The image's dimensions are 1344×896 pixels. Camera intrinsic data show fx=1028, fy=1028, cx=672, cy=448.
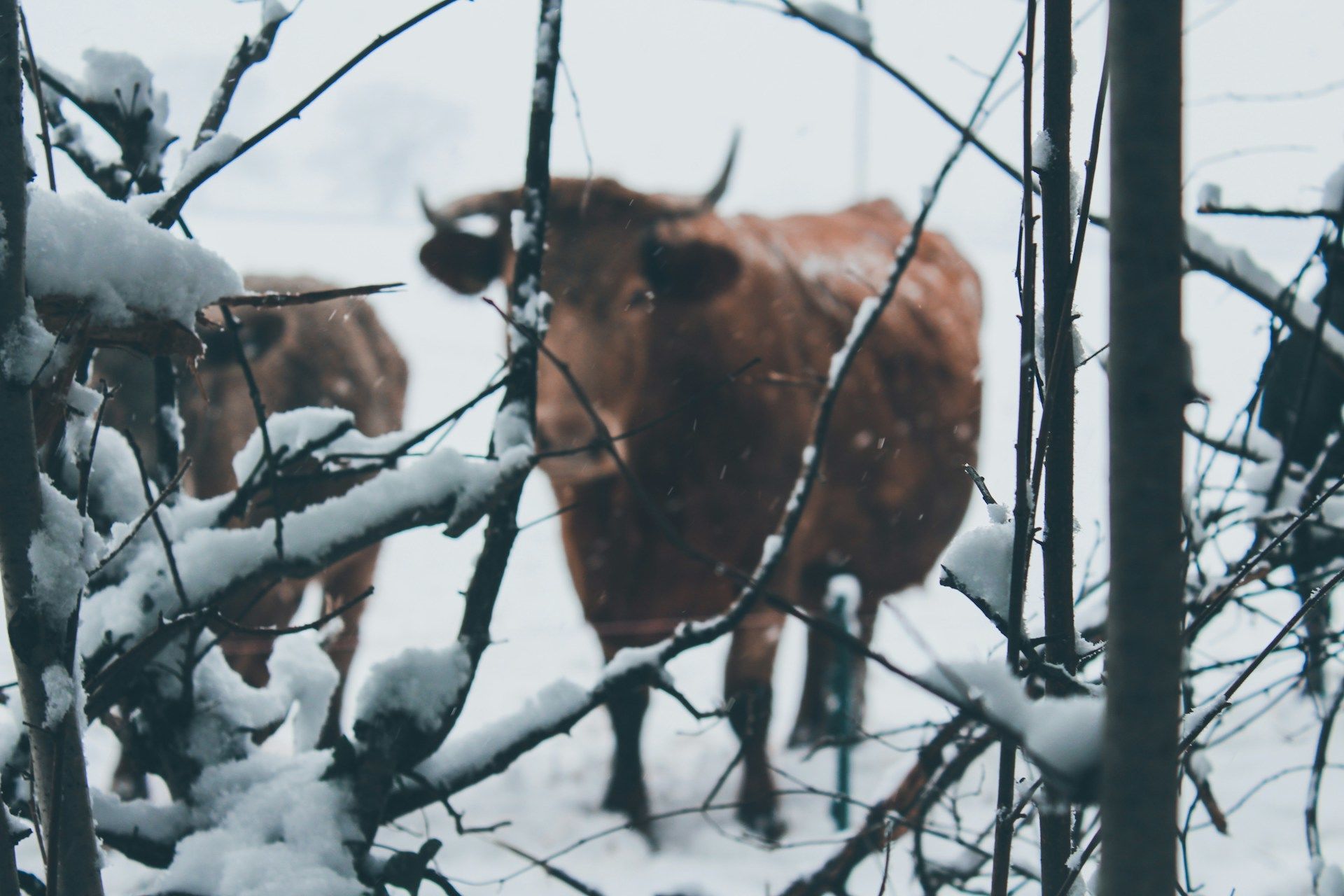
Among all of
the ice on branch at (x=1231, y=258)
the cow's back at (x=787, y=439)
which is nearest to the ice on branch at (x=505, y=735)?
the ice on branch at (x=1231, y=258)

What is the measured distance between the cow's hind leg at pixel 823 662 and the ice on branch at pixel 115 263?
10.9 feet

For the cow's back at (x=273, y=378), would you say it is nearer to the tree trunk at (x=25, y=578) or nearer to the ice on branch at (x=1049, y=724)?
the tree trunk at (x=25, y=578)

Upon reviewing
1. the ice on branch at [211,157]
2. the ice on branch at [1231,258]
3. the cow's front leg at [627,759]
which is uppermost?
the cow's front leg at [627,759]

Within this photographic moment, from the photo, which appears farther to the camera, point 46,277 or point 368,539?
point 368,539

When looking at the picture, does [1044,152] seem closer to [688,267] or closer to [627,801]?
[688,267]

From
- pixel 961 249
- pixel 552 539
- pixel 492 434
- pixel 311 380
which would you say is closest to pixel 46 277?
pixel 492 434

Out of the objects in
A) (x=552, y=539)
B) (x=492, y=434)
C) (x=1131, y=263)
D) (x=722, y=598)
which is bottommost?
(x=1131, y=263)

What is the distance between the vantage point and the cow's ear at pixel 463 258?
378cm

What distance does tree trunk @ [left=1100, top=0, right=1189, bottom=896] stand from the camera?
0.43m

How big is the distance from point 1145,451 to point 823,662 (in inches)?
176

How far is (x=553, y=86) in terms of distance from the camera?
118 centimetres

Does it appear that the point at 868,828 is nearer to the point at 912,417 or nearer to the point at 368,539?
the point at 368,539

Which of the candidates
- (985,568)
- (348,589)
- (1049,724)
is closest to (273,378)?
Answer: (348,589)

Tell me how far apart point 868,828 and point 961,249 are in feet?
14.6
